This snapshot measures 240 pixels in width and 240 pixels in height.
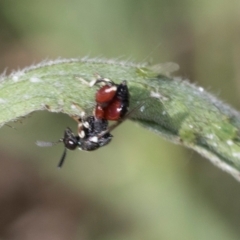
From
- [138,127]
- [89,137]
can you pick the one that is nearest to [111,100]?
[89,137]

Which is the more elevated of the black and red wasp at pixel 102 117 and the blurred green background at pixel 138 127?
the blurred green background at pixel 138 127

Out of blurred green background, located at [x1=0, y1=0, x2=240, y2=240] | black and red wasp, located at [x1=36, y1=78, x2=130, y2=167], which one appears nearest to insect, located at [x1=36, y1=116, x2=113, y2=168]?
black and red wasp, located at [x1=36, y1=78, x2=130, y2=167]

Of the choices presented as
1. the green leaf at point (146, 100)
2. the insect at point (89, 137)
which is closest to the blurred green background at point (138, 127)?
the insect at point (89, 137)

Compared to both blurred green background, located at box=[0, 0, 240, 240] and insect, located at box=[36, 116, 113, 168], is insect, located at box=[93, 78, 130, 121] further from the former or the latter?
blurred green background, located at box=[0, 0, 240, 240]

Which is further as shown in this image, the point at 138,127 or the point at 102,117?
the point at 138,127

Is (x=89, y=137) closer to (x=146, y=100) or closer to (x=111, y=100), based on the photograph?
(x=111, y=100)

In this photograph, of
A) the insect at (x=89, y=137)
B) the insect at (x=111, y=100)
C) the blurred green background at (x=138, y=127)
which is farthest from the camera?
the blurred green background at (x=138, y=127)

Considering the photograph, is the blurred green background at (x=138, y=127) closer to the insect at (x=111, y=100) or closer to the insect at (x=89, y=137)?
the insect at (x=89, y=137)
